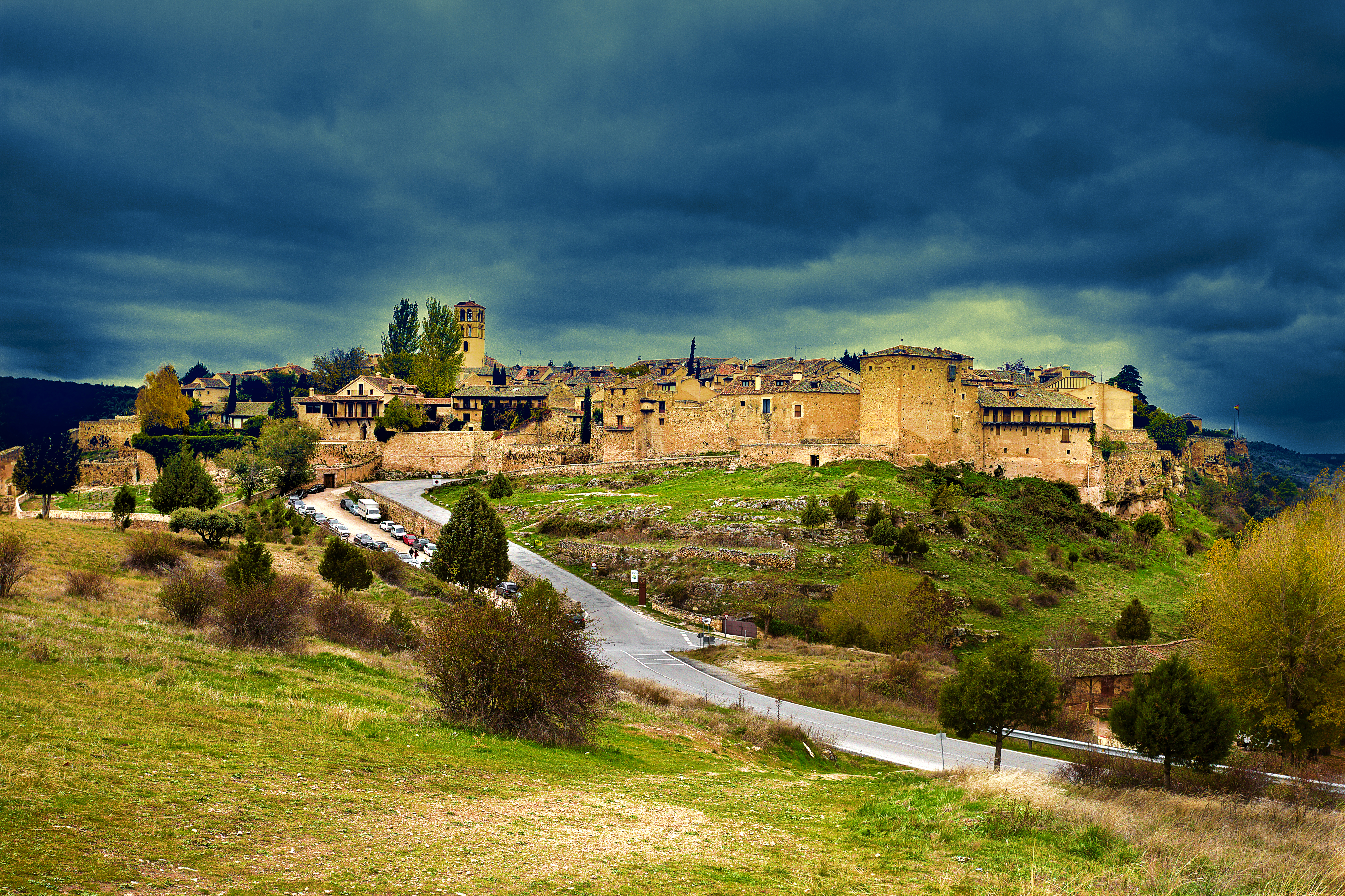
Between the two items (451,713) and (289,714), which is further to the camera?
(451,713)

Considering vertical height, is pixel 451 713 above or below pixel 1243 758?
above

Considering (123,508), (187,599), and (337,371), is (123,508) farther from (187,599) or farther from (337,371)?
(337,371)

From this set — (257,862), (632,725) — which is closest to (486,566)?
(632,725)

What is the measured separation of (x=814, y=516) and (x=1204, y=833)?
38522mm

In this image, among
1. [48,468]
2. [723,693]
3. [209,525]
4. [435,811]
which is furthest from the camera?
[48,468]

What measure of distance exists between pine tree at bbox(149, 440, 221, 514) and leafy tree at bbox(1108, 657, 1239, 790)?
41841 millimetres

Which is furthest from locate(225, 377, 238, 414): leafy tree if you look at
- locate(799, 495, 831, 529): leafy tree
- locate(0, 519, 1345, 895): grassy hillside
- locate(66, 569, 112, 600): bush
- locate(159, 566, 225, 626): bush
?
locate(0, 519, 1345, 895): grassy hillside

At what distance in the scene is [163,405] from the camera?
86.3 meters

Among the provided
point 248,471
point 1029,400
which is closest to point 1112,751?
point 1029,400

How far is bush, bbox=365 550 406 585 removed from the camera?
4084 centimetres

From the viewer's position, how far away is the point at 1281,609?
28203mm

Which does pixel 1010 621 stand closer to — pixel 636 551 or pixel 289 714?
pixel 636 551

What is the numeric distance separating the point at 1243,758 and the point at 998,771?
12842mm

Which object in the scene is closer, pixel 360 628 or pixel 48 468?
pixel 360 628
